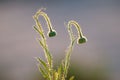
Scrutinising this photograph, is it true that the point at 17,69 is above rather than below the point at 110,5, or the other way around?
below

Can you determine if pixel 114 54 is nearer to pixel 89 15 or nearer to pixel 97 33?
pixel 97 33

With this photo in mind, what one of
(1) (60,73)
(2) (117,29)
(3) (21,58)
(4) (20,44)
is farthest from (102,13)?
(1) (60,73)

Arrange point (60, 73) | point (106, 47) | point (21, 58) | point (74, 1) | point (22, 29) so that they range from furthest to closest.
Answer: point (74, 1) → point (22, 29) → point (106, 47) → point (21, 58) → point (60, 73)

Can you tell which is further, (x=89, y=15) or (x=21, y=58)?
(x=89, y=15)

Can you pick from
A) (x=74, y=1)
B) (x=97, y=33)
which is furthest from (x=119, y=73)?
(x=74, y=1)

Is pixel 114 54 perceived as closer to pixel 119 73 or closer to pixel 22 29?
pixel 119 73

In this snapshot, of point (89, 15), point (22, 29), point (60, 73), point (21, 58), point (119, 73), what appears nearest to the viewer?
point (60, 73)
